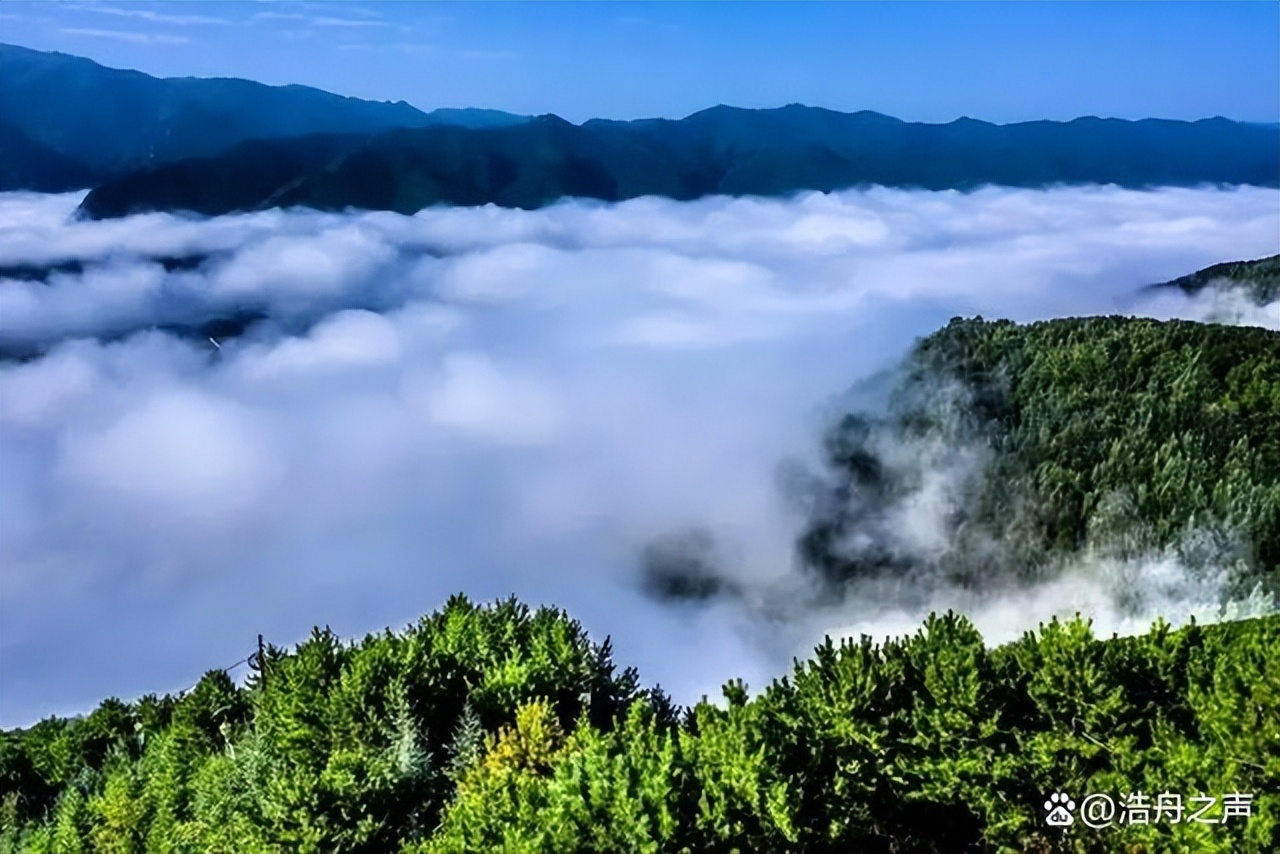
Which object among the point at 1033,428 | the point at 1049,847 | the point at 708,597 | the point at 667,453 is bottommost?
the point at 1049,847

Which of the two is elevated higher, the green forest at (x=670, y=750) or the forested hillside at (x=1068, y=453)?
the forested hillside at (x=1068, y=453)

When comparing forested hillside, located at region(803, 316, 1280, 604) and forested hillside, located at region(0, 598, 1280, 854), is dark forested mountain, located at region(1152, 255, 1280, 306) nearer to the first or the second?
Answer: forested hillside, located at region(803, 316, 1280, 604)

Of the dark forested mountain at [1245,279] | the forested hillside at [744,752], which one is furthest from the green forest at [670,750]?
the dark forested mountain at [1245,279]

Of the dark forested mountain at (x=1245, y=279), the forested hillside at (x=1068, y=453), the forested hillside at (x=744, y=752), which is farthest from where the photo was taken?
the dark forested mountain at (x=1245, y=279)

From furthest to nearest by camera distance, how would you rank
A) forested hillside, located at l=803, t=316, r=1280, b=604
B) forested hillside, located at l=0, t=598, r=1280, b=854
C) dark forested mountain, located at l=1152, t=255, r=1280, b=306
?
dark forested mountain, located at l=1152, t=255, r=1280, b=306, forested hillside, located at l=803, t=316, r=1280, b=604, forested hillside, located at l=0, t=598, r=1280, b=854

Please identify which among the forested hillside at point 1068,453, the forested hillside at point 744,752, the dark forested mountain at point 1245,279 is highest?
the dark forested mountain at point 1245,279

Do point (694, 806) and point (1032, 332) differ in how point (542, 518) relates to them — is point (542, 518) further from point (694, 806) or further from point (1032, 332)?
point (694, 806)

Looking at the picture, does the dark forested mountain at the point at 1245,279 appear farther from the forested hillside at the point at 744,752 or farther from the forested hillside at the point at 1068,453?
the forested hillside at the point at 744,752

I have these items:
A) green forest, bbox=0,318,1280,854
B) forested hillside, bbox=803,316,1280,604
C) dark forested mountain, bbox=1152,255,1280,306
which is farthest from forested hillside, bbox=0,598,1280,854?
dark forested mountain, bbox=1152,255,1280,306

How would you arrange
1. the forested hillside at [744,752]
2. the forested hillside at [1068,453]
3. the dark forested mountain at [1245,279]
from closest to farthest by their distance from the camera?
the forested hillside at [744,752], the forested hillside at [1068,453], the dark forested mountain at [1245,279]

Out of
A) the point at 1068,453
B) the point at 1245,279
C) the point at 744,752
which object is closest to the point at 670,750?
the point at 744,752

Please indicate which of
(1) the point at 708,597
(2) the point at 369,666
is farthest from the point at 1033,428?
(2) the point at 369,666
